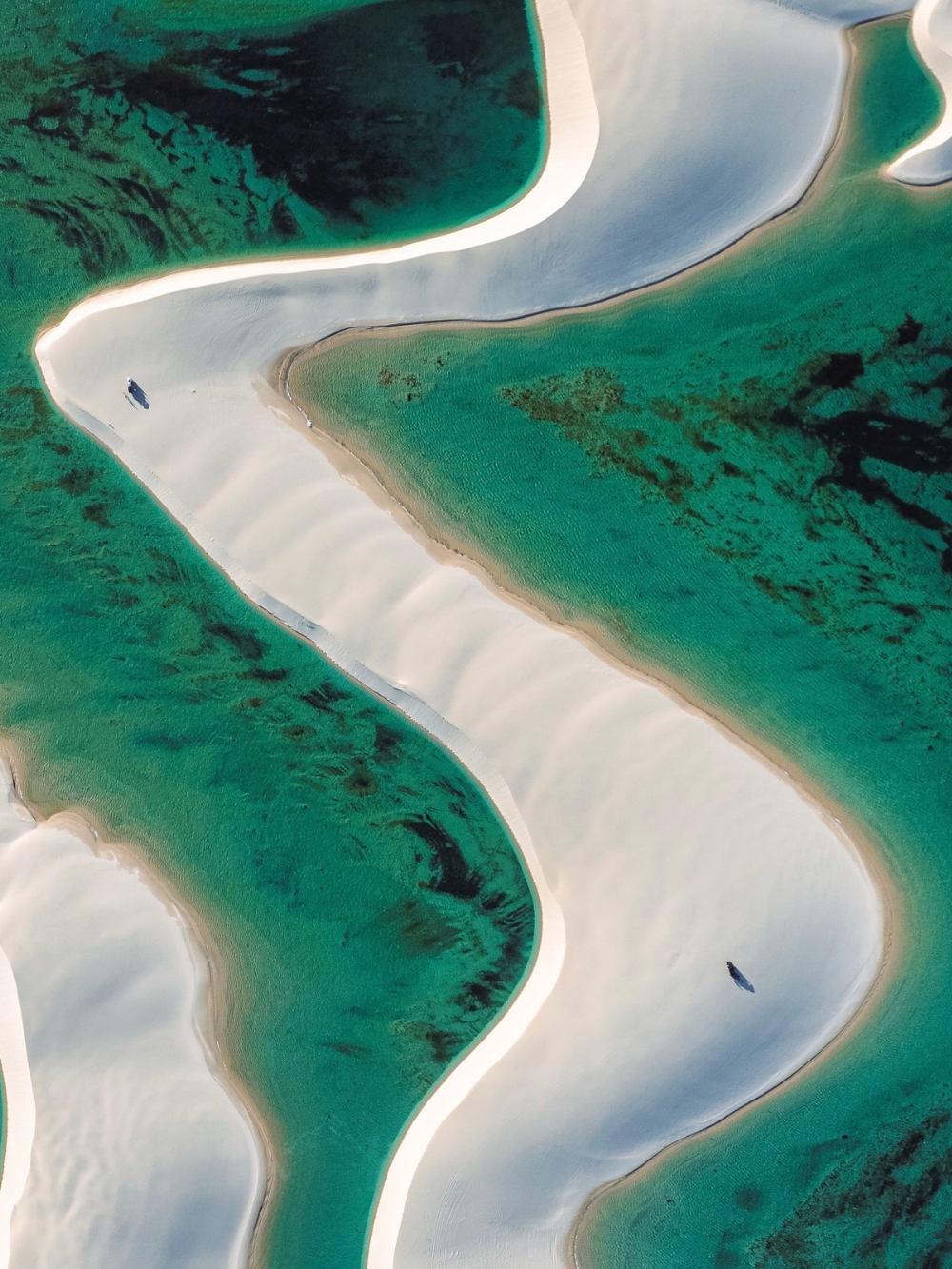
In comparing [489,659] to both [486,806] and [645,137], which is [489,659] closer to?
[486,806]

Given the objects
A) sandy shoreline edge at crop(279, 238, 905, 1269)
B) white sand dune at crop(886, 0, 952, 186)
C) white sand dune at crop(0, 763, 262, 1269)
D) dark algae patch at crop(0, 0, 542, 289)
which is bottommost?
white sand dune at crop(0, 763, 262, 1269)

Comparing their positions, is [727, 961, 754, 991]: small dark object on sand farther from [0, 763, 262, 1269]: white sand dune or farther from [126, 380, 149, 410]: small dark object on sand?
[126, 380, 149, 410]: small dark object on sand

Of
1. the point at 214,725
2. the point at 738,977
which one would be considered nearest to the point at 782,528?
the point at 738,977

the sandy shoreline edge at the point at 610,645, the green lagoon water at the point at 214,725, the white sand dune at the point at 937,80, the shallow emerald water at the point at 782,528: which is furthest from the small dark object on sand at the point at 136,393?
the white sand dune at the point at 937,80

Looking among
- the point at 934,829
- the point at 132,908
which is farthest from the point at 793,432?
the point at 132,908

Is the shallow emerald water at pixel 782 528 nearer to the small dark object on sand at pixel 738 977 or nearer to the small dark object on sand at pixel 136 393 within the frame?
the small dark object on sand at pixel 738 977

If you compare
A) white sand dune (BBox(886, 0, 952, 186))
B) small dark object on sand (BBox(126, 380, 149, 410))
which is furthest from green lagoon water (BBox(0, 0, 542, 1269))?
white sand dune (BBox(886, 0, 952, 186))

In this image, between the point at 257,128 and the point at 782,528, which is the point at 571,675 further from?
the point at 257,128

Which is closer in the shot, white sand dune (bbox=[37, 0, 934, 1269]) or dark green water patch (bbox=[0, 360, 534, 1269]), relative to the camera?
white sand dune (bbox=[37, 0, 934, 1269])
